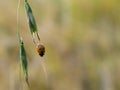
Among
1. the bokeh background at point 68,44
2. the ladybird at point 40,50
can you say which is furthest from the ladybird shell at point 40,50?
the bokeh background at point 68,44

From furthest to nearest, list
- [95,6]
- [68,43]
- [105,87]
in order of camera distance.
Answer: [95,6]
[68,43]
[105,87]

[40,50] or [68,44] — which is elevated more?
[40,50]

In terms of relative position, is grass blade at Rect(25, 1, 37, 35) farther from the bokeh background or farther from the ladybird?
the bokeh background

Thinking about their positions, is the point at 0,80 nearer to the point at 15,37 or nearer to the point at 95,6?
the point at 15,37

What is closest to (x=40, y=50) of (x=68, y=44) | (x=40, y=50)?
(x=40, y=50)

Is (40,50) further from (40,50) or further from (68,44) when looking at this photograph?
(68,44)

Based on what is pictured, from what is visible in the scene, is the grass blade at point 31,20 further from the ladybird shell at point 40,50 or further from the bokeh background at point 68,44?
the bokeh background at point 68,44

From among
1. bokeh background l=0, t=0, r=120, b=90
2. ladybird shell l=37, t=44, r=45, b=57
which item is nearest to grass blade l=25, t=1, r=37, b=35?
ladybird shell l=37, t=44, r=45, b=57

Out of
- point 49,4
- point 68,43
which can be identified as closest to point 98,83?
point 68,43
